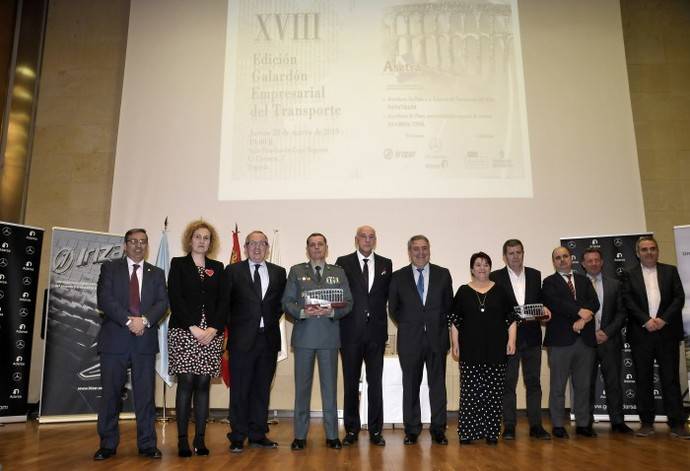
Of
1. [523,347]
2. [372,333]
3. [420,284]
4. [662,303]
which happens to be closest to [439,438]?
[372,333]

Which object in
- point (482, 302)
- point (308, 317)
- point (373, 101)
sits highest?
point (373, 101)

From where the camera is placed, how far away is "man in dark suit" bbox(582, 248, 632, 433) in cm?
471

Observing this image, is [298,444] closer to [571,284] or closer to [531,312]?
[531,312]

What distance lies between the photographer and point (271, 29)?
21.5 ft

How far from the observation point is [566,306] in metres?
4.53

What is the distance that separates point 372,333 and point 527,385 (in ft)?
4.47

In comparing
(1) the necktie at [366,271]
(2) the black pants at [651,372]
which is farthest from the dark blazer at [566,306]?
(1) the necktie at [366,271]

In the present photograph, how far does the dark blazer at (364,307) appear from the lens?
421cm

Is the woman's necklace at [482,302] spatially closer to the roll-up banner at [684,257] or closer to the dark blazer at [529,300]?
the dark blazer at [529,300]

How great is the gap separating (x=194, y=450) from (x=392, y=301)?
173cm

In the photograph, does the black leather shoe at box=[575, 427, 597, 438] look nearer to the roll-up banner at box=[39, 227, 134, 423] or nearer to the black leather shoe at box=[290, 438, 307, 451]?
the black leather shoe at box=[290, 438, 307, 451]

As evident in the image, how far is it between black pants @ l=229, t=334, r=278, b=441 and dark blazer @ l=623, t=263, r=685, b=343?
303cm

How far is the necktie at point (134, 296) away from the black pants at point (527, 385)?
2785mm

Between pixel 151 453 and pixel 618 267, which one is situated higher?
pixel 618 267
